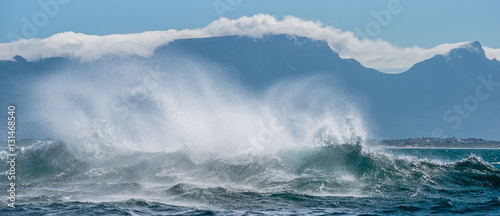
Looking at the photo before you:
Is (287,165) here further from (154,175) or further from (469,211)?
(469,211)

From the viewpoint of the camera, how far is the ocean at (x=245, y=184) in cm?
1850

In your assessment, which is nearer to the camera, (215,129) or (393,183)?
(393,183)

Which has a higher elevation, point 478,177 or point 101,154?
point 101,154

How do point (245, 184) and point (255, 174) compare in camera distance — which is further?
point (255, 174)

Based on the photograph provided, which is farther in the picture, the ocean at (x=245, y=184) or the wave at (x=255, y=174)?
the wave at (x=255, y=174)

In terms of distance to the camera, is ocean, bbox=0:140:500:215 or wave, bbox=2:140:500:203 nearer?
ocean, bbox=0:140:500:215

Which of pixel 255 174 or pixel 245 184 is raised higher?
pixel 255 174

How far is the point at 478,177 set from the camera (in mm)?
25641

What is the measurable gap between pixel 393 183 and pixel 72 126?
101 feet

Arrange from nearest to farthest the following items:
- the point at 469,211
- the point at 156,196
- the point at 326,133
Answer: the point at 469,211 < the point at 156,196 < the point at 326,133

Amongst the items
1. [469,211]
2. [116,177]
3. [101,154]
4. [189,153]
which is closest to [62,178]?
[116,177]

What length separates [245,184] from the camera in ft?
83.5

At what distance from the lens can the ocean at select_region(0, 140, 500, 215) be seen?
18.5m

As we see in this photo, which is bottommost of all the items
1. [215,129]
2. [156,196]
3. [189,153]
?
[156,196]
